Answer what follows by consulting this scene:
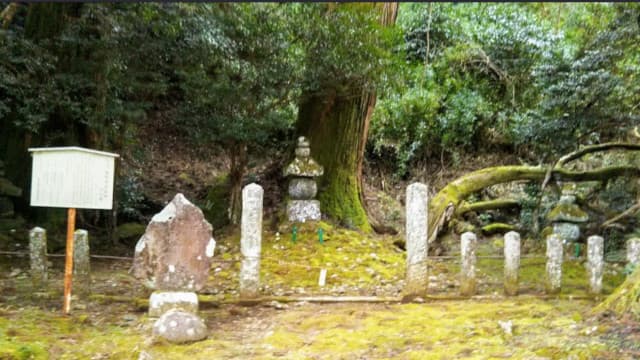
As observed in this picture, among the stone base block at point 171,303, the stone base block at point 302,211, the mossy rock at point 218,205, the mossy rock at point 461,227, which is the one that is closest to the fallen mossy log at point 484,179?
the mossy rock at point 461,227

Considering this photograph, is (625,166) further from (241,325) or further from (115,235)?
(115,235)

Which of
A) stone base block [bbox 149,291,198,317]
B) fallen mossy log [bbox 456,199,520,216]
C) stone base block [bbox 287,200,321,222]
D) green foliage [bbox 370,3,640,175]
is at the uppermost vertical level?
green foliage [bbox 370,3,640,175]

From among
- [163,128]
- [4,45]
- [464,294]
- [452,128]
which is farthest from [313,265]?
[452,128]

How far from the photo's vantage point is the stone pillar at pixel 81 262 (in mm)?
5574

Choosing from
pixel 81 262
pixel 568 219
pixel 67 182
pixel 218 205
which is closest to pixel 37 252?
pixel 81 262

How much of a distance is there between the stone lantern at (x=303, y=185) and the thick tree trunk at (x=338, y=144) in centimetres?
61

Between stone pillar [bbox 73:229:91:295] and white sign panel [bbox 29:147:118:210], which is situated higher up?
white sign panel [bbox 29:147:118:210]

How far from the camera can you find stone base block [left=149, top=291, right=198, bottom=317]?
186 inches

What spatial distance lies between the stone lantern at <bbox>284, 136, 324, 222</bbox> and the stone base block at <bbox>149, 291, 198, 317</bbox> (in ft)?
11.1

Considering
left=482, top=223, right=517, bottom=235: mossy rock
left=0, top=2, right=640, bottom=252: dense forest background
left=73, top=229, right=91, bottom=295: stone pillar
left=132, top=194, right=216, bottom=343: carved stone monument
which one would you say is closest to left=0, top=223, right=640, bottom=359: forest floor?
left=73, top=229, right=91, bottom=295: stone pillar

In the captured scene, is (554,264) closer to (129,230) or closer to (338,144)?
(338,144)

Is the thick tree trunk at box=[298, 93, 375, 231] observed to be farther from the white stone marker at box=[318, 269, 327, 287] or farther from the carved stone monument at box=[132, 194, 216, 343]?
the carved stone monument at box=[132, 194, 216, 343]

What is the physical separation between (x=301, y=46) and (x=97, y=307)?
152 inches

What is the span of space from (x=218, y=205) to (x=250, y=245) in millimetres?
3585
